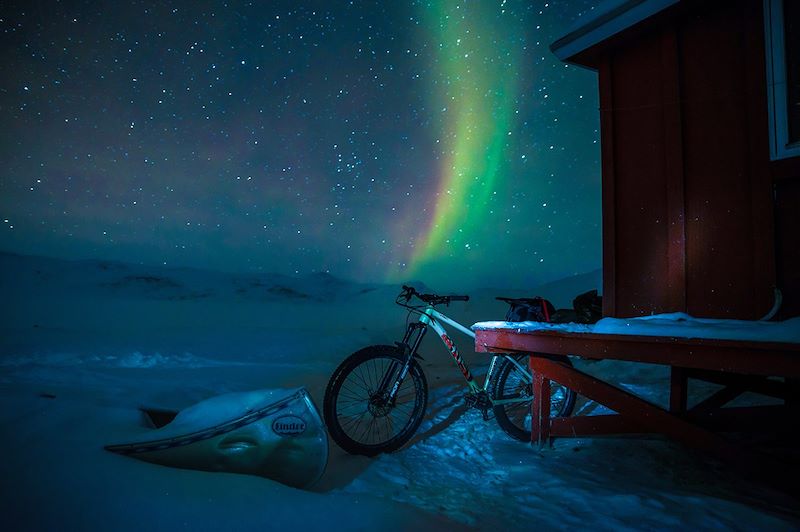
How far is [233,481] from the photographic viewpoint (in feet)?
7.93

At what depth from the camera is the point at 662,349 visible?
9.40 feet

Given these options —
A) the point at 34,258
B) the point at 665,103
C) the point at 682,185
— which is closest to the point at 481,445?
the point at 682,185

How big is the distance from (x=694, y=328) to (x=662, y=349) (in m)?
0.27

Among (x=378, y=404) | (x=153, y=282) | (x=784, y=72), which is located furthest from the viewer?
(x=153, y=282)

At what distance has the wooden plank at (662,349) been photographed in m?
2.36

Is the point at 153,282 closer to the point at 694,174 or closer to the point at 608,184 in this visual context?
the point at 608,184

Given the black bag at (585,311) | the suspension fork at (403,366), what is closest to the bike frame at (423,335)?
the suspension fork at (403,366)

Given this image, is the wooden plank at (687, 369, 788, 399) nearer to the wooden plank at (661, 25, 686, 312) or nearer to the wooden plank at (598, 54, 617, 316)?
the wooden plank at (661, 25, 686, 312)

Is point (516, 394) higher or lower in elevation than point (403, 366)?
lower

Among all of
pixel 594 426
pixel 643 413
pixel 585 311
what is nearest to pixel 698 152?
pixel 643 413

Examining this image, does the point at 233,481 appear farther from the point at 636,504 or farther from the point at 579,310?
the point at 579,310

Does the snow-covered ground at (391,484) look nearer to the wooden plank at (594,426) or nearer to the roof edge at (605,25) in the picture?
the wooden plank at (594,426)

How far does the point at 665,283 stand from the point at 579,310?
136 inches

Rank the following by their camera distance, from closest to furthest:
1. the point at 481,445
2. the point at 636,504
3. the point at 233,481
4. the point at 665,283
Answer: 1. the point at 233,481
2. the point at 636,504
3. the point at 481,445
4. the point at 665,283
